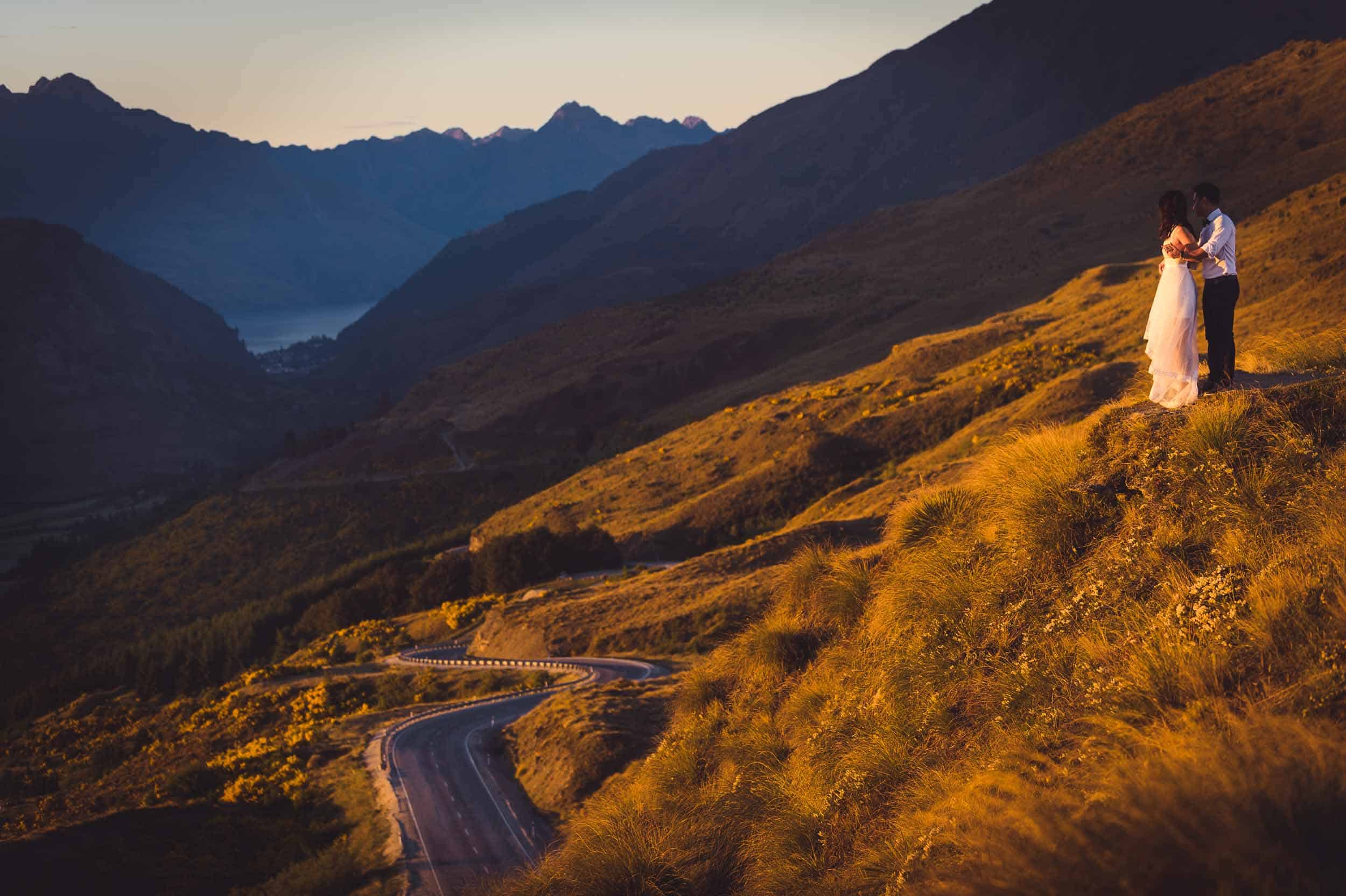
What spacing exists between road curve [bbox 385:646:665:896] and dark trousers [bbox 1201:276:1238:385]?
8832mm

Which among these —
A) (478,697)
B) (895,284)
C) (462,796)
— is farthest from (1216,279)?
(895,284)

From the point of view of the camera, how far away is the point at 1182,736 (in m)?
5.08

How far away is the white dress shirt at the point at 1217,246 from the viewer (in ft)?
30.6

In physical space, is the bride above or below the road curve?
above

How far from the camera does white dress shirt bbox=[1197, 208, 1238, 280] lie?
934 centimetres

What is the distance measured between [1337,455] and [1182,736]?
3.09 meters

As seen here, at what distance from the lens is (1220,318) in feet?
31.2

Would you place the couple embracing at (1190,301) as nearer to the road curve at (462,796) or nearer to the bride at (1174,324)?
the bride at (1174,324)

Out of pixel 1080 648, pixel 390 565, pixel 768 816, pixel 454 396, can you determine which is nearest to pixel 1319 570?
pixel 1080 648

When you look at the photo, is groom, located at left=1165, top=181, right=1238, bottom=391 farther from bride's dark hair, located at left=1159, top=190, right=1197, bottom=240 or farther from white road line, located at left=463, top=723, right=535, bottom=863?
white road line, located at left=463, top=723, right=535, bottom=863

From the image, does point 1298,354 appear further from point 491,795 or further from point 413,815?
point 413,815

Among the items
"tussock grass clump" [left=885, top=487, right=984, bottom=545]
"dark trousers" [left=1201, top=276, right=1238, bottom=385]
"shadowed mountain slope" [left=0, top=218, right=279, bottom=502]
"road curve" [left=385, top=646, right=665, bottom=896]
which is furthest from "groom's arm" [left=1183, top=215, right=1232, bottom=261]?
"shadowed mountain slope" [left=0, top=218, right=279, bottom=502]

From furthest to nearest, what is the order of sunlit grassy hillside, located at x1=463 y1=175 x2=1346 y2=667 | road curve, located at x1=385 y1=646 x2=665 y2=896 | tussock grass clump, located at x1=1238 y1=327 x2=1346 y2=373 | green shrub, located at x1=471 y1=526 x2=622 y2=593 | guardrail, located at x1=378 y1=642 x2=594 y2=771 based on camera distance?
green shrub, located at x1=471 y1=526 x2=622 y2=593
sunlit grassy hillside, located at x1=463 y1=175 x2=1346 y2=667
guardrail, located at x1=378 y1=642 x2=594 y2=771
road curve, located at x1=385 y1=646 x2=665 y2=896
tussock grass clump, located at x1=1238 y1=327 x2=1346 y2=373

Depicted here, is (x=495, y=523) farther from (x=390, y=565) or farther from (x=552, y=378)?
(x=552, y=378)
